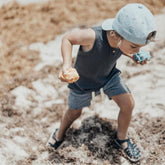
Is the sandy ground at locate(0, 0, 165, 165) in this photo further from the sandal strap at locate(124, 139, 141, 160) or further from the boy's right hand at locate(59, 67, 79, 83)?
the boy's right hand at locate(59, 67, 79, 83)

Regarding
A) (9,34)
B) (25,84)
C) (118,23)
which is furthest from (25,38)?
(118,23)

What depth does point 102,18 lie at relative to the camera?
3396 millimetres

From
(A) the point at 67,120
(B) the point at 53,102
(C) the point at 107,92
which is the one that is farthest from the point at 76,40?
(B) the point at 53,102

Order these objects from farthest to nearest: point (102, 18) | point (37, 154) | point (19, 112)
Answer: point (102, 18)
point (19, 112)
point (37, 154)

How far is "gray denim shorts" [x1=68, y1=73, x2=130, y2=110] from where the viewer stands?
153cm

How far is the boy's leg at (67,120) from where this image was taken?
171cm

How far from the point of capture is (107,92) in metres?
1.57

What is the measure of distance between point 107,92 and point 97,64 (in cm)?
23

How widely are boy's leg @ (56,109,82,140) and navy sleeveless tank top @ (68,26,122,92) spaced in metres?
0.22

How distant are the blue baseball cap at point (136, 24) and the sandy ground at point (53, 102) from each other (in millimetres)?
903

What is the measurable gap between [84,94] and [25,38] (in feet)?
5.72

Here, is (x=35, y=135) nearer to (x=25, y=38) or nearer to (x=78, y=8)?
(x=25, y=38)

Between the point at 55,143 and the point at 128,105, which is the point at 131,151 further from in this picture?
A: the point at 55,143

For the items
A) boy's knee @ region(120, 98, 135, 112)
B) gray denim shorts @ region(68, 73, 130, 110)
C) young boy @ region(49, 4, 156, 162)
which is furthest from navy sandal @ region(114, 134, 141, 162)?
gray denim shorts @ region(68, 73, 130, 110)
